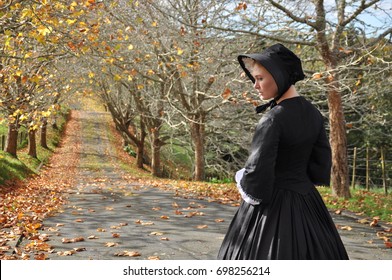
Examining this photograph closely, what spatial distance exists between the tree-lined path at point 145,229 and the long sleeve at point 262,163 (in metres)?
2.81

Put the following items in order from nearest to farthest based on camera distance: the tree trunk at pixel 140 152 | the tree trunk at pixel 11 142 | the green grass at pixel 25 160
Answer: the green grass at pixel 25 160
the tree trunk at pixel 11 142
the tree trunk at pixel 140 152

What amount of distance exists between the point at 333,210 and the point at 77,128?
41138mm

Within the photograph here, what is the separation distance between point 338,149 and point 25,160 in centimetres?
1764

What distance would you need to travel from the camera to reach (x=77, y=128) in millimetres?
47906

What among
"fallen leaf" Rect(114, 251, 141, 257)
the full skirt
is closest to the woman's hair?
the full skirt

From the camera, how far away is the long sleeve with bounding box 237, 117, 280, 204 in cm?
330

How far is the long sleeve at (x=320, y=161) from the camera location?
144 inches

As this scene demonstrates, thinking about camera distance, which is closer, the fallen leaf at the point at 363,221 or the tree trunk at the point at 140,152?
the fallen leaf at the point at 363,221

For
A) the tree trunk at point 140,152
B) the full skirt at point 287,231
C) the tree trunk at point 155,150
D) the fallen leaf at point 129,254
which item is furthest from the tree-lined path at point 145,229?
the tree trunk at point 140,152

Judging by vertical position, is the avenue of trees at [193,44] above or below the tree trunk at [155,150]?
above

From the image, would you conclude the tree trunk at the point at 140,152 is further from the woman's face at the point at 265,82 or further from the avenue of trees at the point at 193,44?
the woman's face at the point at 265,82

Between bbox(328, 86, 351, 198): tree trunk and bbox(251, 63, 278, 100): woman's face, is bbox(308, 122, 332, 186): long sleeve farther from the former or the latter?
bbox(328, 86, 351, 198): tree trunk

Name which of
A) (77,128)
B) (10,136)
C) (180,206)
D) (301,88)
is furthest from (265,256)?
(77,128)

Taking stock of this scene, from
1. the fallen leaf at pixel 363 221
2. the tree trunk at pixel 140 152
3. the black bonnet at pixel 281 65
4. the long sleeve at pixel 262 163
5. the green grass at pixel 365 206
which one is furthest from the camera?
the tree trunk at pixel 140 152
